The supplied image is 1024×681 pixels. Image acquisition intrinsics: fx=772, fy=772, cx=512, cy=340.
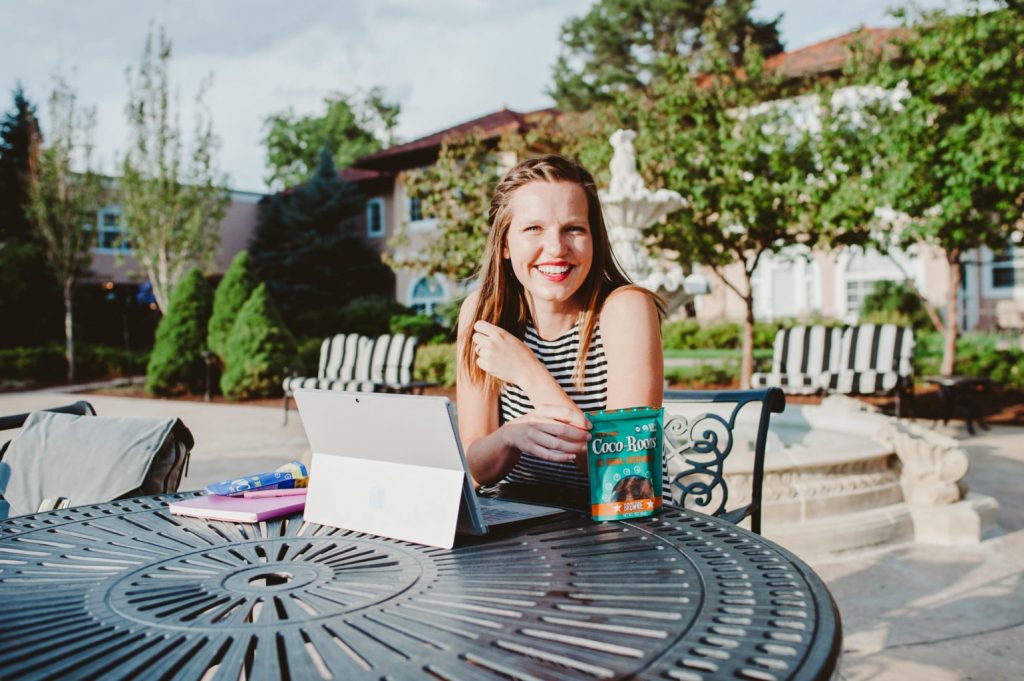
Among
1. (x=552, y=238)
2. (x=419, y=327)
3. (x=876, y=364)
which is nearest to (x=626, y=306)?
(x=552, y=238)

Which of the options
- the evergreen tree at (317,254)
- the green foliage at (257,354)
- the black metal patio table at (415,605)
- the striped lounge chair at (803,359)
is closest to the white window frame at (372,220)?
the evergreen tree at (317,254)

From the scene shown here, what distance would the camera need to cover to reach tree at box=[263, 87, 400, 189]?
139 feet

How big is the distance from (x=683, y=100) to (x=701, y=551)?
1148 centimetres

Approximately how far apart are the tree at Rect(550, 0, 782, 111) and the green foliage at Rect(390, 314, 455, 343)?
36.7ft

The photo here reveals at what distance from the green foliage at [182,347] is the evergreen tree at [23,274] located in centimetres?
859

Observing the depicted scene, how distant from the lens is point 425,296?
1000 inches

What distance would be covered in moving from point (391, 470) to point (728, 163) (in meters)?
10.6

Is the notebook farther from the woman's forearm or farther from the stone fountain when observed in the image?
the stone fountain

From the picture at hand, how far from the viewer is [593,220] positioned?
2.09 meters

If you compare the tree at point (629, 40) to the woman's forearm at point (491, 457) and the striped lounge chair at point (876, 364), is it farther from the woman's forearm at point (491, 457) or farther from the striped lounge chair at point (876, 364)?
the woman's forearm at point (491, 457)

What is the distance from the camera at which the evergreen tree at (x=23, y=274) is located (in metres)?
21.4

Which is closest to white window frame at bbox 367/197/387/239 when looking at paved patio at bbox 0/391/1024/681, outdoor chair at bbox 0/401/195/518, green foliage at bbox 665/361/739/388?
green foliage at bbox 665/361/739/388

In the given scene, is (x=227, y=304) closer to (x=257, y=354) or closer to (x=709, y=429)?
(x=257, y=354)

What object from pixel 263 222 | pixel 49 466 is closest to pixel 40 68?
pixel 263 222
